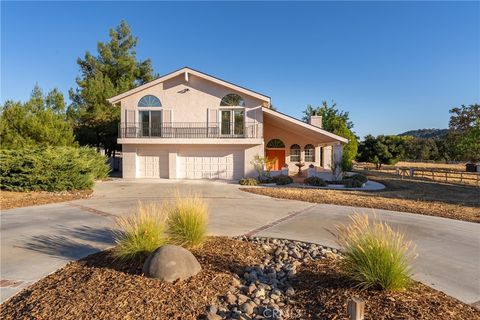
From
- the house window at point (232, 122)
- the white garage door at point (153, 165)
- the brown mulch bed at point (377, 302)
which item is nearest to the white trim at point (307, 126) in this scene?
the house window at point (232, 122)

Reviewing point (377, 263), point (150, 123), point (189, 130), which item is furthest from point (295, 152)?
point (377, 263)

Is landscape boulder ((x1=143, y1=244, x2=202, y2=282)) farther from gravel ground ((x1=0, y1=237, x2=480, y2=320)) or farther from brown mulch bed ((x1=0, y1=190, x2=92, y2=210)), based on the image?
brown mulch bed ((x1=0, y1=190, x2=92, y2=210))

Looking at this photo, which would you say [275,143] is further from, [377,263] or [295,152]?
[377,263]

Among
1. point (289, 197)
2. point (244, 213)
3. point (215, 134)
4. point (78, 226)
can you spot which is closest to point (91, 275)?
point (78, 226)

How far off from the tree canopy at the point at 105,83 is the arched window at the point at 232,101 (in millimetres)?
12008

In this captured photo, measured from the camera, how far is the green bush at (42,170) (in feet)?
41.4

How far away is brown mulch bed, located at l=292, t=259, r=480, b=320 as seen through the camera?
10.6 ft

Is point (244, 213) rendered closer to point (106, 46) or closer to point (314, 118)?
point (314, 118)

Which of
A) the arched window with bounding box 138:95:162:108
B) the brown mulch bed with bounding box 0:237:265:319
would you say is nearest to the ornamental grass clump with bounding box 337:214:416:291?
the brown mulch bed with bounding box 0:237:265:319

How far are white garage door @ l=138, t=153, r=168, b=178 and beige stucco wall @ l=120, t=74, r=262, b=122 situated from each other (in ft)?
9.51

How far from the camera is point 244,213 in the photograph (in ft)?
30.9

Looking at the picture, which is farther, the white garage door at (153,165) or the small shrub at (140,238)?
the white garage door at (153,165)

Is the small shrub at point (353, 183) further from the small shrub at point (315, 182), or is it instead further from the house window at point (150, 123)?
the house window at point (150, 123)

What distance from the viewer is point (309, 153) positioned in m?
24.9
